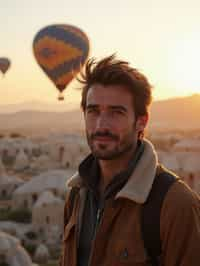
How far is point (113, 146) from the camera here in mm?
3000

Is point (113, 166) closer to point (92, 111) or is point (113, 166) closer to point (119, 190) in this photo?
point (119, 190)

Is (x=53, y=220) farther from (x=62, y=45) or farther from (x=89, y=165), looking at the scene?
(x=89, y=165)

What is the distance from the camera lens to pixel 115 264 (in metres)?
2.77

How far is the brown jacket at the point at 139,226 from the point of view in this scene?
2654 millimetres

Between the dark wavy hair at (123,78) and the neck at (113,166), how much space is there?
0.76ft

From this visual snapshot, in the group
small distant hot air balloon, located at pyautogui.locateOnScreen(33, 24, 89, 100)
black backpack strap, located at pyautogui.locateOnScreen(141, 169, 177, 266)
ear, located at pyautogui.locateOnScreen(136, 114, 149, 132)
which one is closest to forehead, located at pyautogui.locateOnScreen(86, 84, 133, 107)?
ear, located at pyautogui.locateOnScreen(136, 114, 149, 132)

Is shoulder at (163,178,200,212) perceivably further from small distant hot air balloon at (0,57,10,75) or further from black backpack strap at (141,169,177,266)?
small distant hot air balloon at (0,57,10,75)

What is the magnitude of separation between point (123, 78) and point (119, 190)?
0.58 meters

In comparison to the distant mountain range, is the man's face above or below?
above

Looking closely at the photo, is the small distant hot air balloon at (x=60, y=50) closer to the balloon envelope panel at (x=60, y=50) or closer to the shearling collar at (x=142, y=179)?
the balloon envelope panel at (x=60, y=50)

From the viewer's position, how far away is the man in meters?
2.67

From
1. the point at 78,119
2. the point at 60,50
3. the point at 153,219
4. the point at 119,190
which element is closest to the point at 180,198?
the point at 153,219

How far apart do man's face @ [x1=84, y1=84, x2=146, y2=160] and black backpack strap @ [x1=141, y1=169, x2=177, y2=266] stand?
351 millimetres

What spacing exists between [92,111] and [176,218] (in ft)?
2.51
